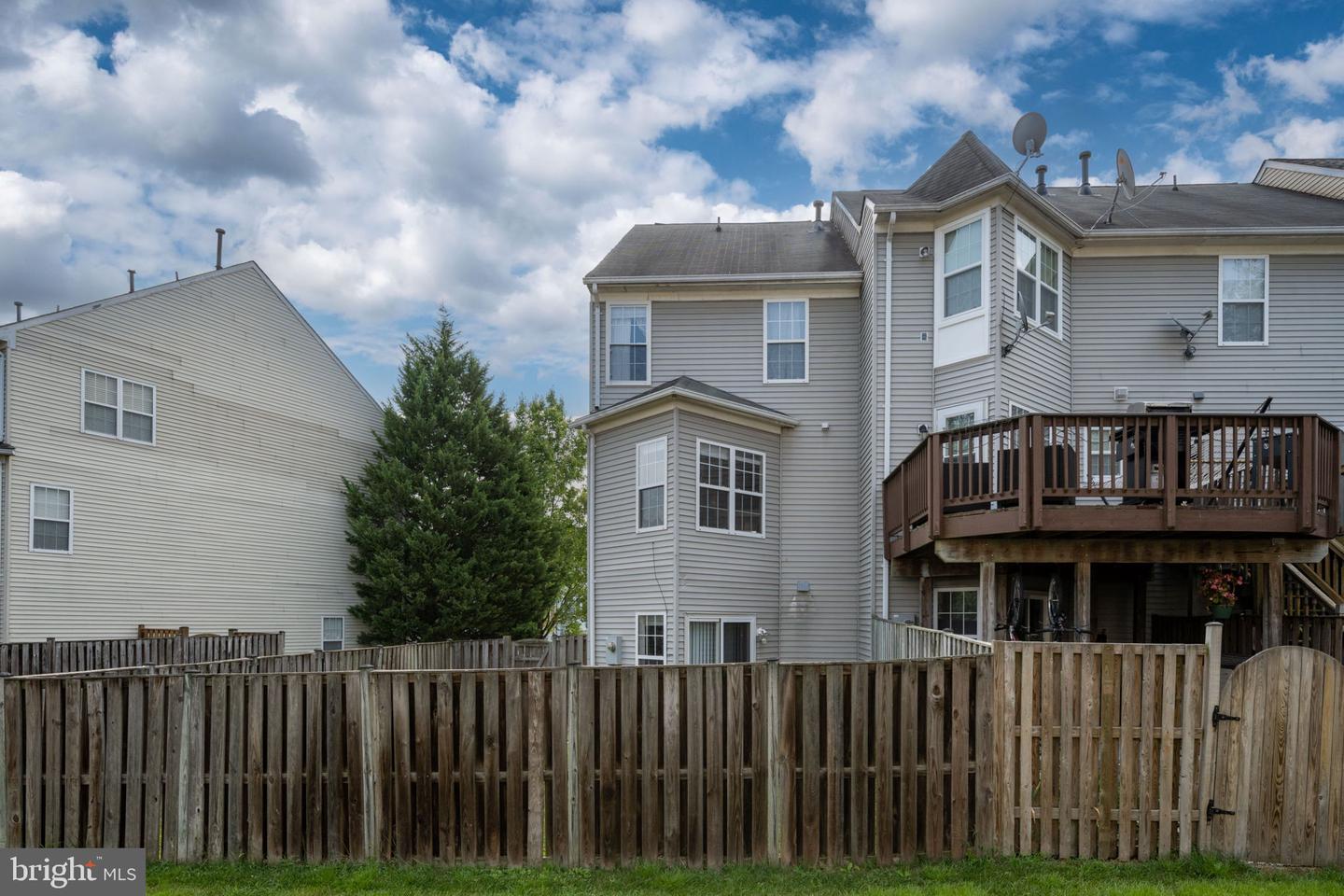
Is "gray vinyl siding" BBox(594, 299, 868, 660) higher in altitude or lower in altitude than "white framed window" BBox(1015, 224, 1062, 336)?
lower

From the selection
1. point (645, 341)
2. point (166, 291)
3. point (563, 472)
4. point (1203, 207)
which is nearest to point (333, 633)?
point (166, 291)

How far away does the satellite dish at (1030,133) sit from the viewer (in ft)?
42.8

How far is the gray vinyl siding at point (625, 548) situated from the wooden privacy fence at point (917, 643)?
326 centimetres

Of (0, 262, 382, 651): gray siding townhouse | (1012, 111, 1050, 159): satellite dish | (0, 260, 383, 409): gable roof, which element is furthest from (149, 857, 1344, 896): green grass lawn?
(0, 260, 383, 409): gable roof

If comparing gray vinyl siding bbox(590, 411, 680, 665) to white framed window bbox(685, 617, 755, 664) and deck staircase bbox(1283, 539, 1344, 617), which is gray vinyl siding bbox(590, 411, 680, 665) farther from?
deck staircase bbox(1283, 539, 1344, 617)

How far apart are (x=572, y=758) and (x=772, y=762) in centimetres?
141

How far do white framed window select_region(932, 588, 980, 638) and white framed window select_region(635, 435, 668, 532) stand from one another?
457cm

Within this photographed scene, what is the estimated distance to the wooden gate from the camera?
6160mm

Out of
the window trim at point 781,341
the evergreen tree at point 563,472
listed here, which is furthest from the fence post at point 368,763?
the evergreen tree at point 563,472

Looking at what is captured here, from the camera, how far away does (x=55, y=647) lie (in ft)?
41.3

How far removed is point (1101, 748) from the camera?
20.3ft

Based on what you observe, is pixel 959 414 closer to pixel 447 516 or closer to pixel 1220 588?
pixel 1220 588

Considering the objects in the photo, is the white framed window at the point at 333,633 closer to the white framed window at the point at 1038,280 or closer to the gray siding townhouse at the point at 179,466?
the gray siding townhouse at the point at 179,466

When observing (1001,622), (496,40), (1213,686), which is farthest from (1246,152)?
(1213,686)
